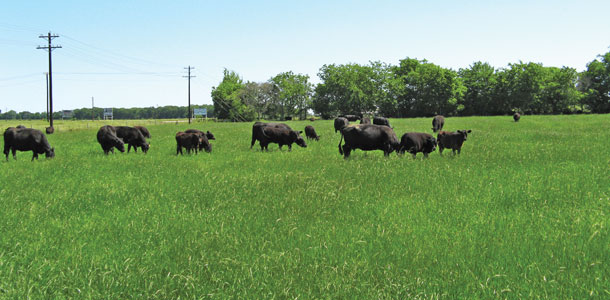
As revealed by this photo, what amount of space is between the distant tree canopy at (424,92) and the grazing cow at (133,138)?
276 ft

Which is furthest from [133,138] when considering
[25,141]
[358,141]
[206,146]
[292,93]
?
[292,93]

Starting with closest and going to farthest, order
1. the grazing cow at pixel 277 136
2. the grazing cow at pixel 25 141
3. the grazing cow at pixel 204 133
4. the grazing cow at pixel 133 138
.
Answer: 1. the grazing cow at pixel 25 141
2. the grazing cow at pixel 133 138
3. the grazing cow at pixel 204 133
4. the grazing cow at pixel 277 136

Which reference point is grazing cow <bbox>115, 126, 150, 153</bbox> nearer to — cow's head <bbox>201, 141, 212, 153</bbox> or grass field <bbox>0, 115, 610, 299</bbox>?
cow's head <bbox>201, 141, 212, 153</bbox>

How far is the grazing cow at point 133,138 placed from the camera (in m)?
19.2

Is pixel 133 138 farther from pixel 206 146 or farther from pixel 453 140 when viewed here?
pixel 453 140

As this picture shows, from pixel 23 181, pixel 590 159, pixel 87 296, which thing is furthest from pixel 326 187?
pixel 590 159

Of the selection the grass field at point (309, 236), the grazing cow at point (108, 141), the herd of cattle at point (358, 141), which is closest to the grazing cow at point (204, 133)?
the herd of cattle at point (358, 141)

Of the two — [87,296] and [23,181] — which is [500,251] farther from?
[23,181]

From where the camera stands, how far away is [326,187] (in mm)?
9062

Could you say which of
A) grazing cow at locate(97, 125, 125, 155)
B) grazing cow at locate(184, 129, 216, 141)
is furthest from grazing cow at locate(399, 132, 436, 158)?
grazing cow at locate(97, 125, 125, 155)

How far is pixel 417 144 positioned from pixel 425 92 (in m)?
86.6

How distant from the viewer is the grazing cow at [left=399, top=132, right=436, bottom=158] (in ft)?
50.3

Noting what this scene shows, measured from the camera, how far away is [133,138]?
63.7 ft

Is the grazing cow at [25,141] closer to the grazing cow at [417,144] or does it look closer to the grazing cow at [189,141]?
the grazing cow at [189,141]
